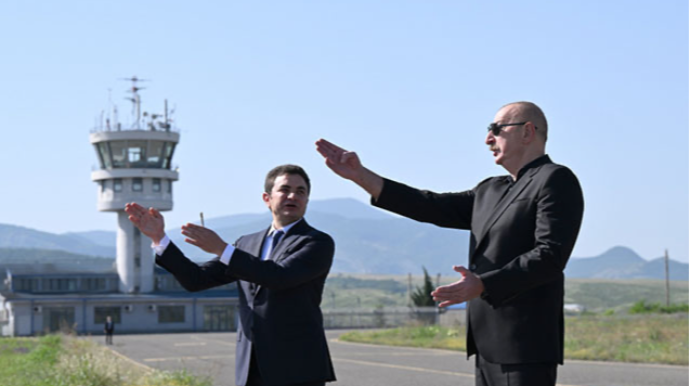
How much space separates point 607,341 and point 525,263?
31.2 m

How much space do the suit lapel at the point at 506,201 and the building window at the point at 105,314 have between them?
74.8 metres

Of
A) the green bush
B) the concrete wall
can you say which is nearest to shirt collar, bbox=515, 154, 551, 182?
the green bush

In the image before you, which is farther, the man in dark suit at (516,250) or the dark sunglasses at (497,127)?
the dark sunglasses at (497,127)

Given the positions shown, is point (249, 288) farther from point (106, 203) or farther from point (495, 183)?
point (106, 203)

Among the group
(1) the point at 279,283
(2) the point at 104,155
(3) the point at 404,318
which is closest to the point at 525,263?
(1) the point at 279,283

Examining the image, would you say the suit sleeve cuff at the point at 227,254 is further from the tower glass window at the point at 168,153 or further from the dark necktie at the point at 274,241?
the tower glass window at the point at 168,153

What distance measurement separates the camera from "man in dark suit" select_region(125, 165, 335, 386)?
20.5ft

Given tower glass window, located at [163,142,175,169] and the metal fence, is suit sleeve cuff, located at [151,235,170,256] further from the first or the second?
tower glass window, located at [163,142,175,169]

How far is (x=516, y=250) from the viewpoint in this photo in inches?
205

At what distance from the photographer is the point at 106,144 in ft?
270

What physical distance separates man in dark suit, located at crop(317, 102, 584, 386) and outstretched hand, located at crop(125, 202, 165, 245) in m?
1.17

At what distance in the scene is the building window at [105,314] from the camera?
7775 centimetres

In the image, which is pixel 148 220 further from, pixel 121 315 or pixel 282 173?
pixel 121 315

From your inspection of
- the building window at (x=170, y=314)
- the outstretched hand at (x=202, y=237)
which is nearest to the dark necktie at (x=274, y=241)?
the outstretched hand at (x=202, y=237)
